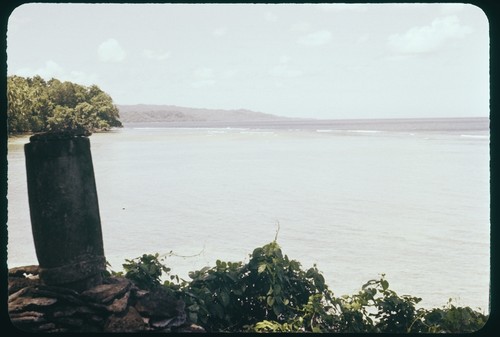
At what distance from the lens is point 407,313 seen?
4180 mm

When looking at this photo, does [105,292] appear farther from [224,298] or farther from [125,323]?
[224,298]

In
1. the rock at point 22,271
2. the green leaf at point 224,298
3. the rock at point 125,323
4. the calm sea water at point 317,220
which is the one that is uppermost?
the rock at point 22,271

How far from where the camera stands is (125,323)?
3.49 meters

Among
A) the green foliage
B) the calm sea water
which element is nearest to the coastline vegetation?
the green foliage

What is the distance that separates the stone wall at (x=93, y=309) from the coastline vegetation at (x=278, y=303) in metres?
0.28

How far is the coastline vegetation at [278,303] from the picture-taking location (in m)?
4.04

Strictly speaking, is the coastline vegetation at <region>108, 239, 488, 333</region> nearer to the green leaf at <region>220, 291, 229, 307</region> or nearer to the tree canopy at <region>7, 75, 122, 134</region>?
the green leaf at <region>220, 291, 229, 307</region>

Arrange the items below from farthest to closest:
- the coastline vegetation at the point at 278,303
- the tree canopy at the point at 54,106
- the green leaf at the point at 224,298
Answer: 1. the tree canopy at the point at 54,106
2. the green leaf at the point at 224,298
3. the coastline vegetation at the point at 278,303

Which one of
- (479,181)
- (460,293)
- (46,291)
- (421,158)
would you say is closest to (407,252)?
(460,293)

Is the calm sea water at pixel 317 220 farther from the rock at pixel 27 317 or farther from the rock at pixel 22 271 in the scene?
the rock at pixel 27 317

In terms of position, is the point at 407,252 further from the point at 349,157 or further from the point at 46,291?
the point at 349,157

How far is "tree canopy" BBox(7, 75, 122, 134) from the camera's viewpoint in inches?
1120

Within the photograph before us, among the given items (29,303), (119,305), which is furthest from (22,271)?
(119,305)

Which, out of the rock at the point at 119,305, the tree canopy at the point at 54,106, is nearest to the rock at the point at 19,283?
the rock at the point at 119,305
